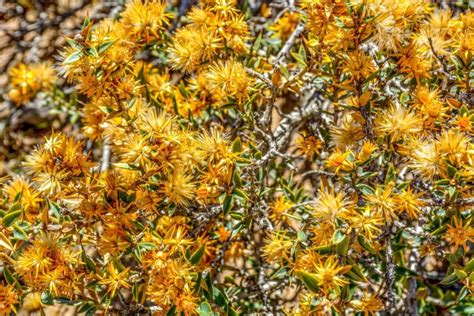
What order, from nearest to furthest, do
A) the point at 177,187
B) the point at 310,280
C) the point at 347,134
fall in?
1. the point at 310,280
2. the point at 177,187
3. the point at 347,134

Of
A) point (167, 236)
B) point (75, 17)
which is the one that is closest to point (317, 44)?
point (167, 236)

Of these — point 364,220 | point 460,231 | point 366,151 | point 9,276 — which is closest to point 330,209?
point 364,220

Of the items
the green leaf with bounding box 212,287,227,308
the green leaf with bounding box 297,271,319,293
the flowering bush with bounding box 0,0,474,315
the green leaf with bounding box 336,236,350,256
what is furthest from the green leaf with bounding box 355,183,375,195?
the green leaf with bounding box 212,287,227,308

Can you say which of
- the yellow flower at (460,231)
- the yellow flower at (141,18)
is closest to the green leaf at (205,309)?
the yellow flower at (460,231)

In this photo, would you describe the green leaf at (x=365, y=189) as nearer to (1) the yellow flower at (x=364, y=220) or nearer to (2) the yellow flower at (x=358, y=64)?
(1) the yellow flower at (x=364, y=220)

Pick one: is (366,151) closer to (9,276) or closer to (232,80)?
(232,80)

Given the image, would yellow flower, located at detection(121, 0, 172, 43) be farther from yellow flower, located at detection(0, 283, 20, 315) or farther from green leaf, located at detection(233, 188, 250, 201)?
yellow flower, located at detection(0, 283, 20, 315)
